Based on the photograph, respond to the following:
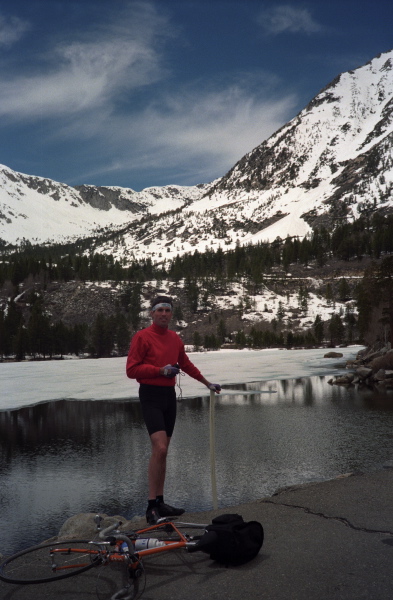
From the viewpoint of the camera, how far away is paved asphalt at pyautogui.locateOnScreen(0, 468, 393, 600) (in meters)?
4.39

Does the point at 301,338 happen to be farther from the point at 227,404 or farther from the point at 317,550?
the point at 317,550

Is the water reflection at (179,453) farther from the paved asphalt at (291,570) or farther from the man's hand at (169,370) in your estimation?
the man's hand at (169,370)

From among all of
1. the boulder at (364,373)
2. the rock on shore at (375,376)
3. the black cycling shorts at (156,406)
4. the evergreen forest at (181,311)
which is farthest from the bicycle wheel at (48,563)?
the evergreen forest at (181,311)

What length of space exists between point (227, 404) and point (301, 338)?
109 meters

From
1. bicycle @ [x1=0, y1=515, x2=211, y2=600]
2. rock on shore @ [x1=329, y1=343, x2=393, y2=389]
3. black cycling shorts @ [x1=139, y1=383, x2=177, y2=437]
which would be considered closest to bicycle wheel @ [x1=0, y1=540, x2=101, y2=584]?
bicycle @ [x1=0, y1=515, x2=211, y2=600]

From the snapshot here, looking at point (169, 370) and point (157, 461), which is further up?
point (169, 370)

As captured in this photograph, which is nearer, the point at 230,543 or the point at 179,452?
the point at 230,543

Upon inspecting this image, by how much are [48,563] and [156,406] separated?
89.1 inches

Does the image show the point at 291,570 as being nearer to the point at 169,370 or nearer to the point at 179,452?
the point at 169,370

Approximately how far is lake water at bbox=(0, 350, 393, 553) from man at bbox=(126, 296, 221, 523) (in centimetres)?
438

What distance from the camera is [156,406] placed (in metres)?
6.73

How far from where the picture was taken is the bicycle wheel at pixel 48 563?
188 inches

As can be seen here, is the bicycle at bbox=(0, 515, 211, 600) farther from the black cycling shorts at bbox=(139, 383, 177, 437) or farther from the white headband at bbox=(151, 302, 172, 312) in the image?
the white headband at bbox=(151, 302, 172, 312)

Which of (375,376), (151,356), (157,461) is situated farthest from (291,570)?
(375,376)
